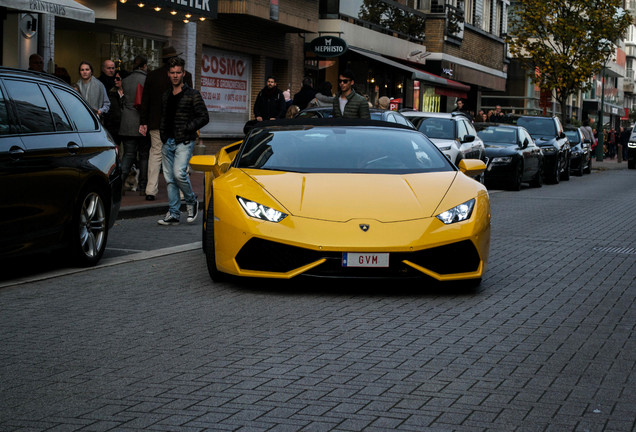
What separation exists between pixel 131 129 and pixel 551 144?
15485 millimetres

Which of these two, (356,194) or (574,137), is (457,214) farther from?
(574,137)

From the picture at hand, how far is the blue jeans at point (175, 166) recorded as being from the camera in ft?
43.5

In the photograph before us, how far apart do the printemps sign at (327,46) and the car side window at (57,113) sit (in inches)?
831

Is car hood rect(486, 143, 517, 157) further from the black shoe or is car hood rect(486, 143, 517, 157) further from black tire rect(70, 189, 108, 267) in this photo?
black tire rect(70, 189, 108, 267)

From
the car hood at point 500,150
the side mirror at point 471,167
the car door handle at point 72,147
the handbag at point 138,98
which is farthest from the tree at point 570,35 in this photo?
the car door handle at point 72,147

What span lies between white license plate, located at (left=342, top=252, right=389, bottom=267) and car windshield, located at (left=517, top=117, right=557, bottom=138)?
22.8 metres

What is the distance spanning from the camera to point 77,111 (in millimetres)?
9961

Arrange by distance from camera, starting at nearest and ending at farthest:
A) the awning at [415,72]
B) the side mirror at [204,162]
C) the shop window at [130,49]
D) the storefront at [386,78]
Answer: the side mirror at [204,162] < the shop window at [130,49] < the awning at [415,72] < the storefront at [386,78]

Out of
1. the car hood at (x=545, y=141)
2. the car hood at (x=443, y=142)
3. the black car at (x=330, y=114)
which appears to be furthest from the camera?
the car hood at (x=545, y=141)

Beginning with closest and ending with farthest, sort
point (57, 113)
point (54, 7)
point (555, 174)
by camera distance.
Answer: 1. point (57, 113)
2. point (54, 7)
3. point (555, 174)

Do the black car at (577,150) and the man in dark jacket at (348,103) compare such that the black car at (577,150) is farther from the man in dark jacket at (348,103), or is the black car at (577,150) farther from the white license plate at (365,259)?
the white license plate at (365,259)

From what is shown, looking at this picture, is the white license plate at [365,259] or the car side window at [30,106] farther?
the car side window at [30,106]

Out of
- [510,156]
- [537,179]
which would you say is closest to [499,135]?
[510,156]

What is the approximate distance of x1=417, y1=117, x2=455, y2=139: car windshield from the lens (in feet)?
71.9
